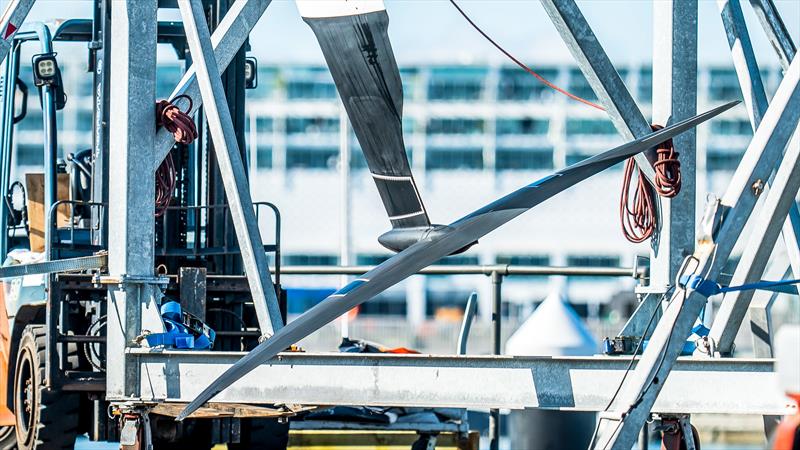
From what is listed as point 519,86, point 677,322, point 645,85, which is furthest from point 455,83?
point 677,322

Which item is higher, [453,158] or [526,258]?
[453,158]

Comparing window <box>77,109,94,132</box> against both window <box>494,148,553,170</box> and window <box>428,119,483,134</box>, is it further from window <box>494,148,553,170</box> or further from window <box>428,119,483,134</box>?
window <box>494,148,553,170</box>

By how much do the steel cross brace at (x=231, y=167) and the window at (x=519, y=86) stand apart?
10181 centimetres

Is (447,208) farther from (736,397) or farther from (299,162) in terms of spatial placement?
(736,397)

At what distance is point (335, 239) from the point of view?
8888 centimetres

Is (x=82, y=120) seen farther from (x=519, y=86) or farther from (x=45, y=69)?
(x=45, y=69)

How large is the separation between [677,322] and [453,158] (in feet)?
338

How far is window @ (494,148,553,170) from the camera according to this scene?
362 ft

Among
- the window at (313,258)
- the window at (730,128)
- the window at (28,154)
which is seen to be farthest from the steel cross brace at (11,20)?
the window at (730,128)

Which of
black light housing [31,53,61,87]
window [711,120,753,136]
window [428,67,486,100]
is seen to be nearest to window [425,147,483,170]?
window [428,67,486,100]

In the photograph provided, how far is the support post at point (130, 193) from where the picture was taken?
7.32 metres

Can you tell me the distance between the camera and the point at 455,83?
110750 mm

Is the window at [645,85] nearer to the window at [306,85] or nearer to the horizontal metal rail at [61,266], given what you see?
the window at [306,85]

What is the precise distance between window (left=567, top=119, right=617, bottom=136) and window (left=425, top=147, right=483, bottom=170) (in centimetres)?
703
